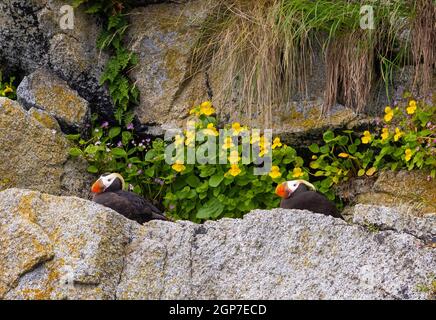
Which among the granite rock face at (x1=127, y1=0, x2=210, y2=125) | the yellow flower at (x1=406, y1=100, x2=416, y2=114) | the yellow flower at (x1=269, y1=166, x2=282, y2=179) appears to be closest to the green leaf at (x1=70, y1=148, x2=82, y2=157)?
the granite rock face at (x1=127, y1=0, x2=210, y2=125)

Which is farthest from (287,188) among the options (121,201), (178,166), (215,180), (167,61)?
(167,61)

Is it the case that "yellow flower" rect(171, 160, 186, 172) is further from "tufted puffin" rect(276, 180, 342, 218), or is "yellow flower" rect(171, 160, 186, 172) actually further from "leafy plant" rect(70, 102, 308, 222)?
"tufted puffin" rect(276, 180, 342, 218)

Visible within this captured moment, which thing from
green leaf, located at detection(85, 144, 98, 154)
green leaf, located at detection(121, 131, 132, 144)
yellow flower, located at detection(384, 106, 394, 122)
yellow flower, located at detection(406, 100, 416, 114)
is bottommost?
green leaf, located at detection(121, 131, 132, 144)

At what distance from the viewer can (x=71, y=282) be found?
4.13m

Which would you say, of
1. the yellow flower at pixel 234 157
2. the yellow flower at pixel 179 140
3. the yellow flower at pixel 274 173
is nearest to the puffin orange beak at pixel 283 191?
the yellow flower at pixel 274 173

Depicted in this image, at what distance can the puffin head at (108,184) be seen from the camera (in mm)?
5797

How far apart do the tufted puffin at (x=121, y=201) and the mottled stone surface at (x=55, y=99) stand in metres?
0.92

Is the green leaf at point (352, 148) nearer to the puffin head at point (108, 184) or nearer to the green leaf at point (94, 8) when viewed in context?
the puffin head at point (108, 184)

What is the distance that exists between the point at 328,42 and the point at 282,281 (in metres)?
2.39

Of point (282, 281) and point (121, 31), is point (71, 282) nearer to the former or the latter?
point (282, 281)

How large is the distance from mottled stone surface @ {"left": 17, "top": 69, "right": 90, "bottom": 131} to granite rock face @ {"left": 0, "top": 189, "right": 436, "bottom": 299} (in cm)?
218

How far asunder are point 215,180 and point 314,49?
1097 millimetres

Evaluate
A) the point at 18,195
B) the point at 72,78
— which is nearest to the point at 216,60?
the point at 72,78

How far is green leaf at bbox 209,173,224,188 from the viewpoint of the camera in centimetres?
627
